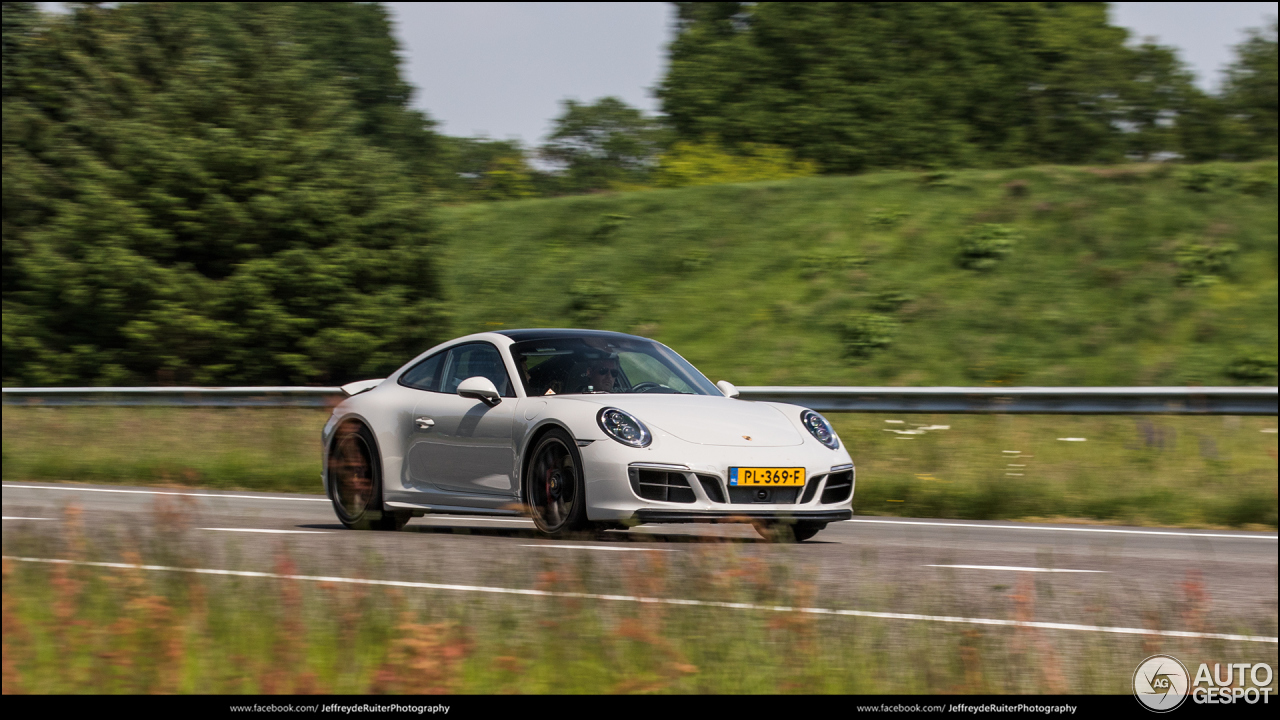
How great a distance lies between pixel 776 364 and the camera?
24.4m

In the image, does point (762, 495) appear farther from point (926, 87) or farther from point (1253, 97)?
point (1253, 97)

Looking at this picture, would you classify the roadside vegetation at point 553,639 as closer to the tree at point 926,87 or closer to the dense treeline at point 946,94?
the dense treeline at point 946,94

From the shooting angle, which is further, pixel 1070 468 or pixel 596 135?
pixel 596 135

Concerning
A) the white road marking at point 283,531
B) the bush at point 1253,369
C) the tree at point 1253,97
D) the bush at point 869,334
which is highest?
the white road marking at point 283,531

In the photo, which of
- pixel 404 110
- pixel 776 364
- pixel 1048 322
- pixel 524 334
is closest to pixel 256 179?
pixel 776 364

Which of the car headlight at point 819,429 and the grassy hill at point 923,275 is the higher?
the car headlight at point 819,429

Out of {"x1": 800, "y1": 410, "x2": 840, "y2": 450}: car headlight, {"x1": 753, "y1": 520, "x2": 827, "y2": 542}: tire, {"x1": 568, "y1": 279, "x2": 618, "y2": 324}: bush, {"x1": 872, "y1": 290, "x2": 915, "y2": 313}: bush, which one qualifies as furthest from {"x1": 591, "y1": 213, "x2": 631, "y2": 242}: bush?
{"x1": 753, "y1": 520, "x2": 827, "y2": 542}: tire

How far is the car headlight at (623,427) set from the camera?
812 centimetres

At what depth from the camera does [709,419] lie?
8.40 m

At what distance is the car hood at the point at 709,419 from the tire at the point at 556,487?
0.33 meters

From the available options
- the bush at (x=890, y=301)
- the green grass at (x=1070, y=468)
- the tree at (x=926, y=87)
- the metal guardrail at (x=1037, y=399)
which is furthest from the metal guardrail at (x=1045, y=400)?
the tree at (x=926, y=87)

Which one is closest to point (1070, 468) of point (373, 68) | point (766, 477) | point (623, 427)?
point (766, 477)

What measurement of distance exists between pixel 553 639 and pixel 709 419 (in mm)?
3545

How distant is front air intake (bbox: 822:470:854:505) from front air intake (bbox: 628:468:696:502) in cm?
91
